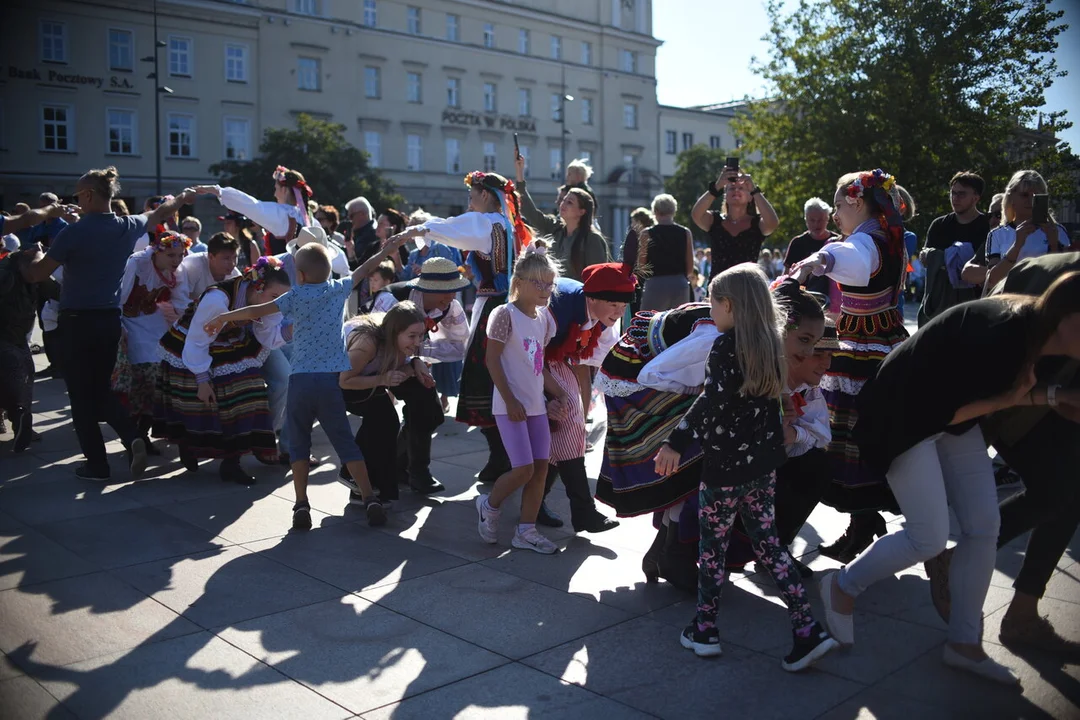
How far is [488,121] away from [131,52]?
24.2 metres

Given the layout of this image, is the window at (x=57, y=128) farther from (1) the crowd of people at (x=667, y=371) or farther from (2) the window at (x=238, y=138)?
(1) the crowd of people at (x=667, y=371)

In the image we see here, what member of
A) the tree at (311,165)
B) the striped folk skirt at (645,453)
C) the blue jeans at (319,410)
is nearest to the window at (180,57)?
the tree at (311,165)

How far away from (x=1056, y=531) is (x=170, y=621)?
3.81 metres

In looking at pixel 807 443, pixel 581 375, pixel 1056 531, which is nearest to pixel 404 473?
pixel 581 375

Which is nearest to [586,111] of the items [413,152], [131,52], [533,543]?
[413,152]

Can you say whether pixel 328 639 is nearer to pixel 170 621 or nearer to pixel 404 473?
pixel 170 621

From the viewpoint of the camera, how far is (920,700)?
3402 mm

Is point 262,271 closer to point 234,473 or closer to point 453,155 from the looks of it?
point 234,473

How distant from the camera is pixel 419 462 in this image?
648 cm

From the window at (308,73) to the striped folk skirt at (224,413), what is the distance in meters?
51.7

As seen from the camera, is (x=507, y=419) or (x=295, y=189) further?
(x=295, y=189)

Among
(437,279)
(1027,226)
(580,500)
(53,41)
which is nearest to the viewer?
(580,500)

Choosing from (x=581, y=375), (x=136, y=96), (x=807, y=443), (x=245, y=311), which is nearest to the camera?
(x=807, y=443)

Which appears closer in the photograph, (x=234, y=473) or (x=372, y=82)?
(x=234, y=473)
